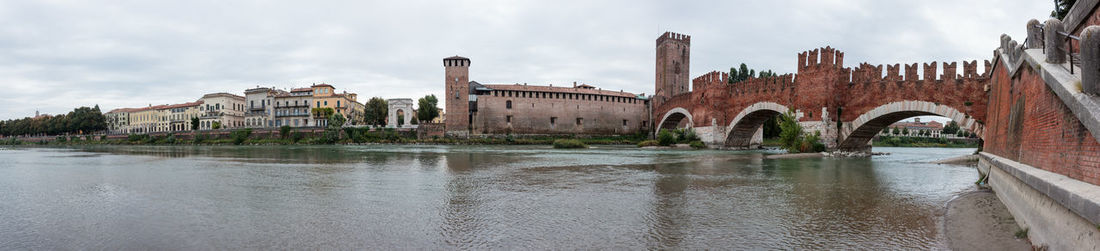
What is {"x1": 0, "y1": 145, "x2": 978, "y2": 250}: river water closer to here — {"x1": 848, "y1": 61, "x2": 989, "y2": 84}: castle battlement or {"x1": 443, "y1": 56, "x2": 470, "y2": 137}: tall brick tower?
{"x1": 848, "y1": 61, "x2": 989, "y2": 84}: castle battlement

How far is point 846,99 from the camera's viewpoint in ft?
84.6

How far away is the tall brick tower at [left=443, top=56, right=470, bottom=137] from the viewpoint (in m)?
55.9

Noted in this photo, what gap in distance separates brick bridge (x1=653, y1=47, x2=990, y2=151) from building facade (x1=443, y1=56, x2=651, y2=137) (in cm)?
2527

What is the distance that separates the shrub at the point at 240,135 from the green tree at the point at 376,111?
503 inches

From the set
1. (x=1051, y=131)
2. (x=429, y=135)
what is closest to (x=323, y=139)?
(x=429, y=135)

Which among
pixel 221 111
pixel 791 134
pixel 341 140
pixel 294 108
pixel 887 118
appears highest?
pixel 294 108

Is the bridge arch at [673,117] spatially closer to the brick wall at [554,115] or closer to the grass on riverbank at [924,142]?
the brick wall at [554,115]

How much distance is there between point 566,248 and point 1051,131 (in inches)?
212

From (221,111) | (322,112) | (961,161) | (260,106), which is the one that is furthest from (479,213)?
(221,111)

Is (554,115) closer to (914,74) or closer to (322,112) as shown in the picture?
(322,112)

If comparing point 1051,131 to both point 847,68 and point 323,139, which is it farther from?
point 323,139

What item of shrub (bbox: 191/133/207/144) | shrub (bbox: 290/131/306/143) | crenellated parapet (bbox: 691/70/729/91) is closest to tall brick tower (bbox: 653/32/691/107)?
crenellated parapet (bbox: 691/70/729/91)

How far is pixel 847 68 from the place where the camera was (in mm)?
25969

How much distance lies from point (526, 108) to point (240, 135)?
28616 millimetres
